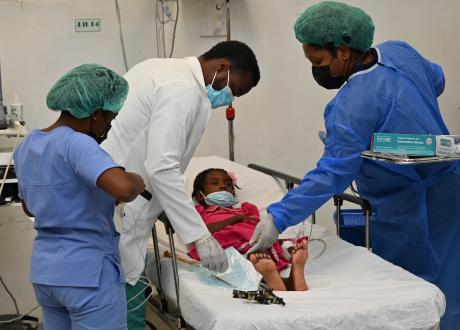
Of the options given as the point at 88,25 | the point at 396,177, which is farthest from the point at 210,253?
the point at 88,25

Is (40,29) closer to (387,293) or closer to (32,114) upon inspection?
(32,114)

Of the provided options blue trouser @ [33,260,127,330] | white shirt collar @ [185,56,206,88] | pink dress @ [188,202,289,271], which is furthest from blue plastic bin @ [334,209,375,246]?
blue trouser @ [33,260,127,330]

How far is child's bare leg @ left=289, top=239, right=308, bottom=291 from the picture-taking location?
228 centimetres

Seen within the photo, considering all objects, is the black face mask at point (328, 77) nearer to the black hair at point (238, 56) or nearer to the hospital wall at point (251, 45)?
the black hair at point (238, 56)

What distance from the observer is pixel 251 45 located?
12.4 feet

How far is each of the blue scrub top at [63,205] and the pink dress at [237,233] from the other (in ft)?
1.90

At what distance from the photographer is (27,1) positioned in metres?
3.30

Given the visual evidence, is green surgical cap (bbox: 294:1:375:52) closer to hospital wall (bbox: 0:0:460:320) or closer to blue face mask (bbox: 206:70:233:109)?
blue face mask (bbox: 206:70:233:109)

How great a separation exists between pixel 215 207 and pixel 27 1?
1446mm

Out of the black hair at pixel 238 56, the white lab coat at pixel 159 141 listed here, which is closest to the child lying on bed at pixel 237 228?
the white lab coat at pixel 159 141

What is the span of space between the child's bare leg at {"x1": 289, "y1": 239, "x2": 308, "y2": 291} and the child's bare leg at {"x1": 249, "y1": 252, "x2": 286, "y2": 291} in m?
0.05

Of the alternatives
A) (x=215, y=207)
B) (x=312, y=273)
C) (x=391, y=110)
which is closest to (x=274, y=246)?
(x=312, y=273)

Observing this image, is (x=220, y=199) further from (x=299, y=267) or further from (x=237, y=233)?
(x=299, y=267)

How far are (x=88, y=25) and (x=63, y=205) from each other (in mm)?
1836
